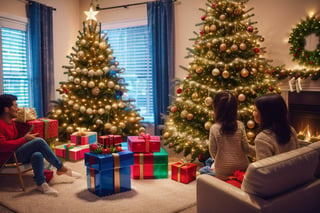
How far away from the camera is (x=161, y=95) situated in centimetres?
560

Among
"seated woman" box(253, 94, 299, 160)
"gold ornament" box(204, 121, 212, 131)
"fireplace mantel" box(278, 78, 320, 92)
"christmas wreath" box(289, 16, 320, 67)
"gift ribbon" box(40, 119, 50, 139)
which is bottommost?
"gift ribbon" box(40, 119, 50, 139)

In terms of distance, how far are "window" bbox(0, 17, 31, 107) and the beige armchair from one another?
14.8ft

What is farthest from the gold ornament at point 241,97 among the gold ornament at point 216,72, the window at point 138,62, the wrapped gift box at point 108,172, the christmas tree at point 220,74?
the window at point 138,62

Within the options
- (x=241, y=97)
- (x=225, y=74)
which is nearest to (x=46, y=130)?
(x=225, y=74)

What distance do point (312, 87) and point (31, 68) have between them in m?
4.93

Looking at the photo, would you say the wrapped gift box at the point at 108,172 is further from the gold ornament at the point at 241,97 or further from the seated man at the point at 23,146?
the gold ornament at the point at 241,97

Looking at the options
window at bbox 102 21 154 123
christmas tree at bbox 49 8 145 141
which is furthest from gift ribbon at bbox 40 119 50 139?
window at bbox 102 21 154 123

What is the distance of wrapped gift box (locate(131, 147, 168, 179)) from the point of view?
11.1ft

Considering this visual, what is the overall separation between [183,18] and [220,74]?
2138 millimetres

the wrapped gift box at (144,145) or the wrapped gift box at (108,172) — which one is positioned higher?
the wrapped gift box at (144,145)

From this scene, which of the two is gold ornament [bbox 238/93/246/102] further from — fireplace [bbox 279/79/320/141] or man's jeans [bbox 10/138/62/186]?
man's jeans [bbox 10/138/62/186]

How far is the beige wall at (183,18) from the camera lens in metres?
4.37

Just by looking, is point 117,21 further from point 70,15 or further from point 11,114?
point 11,114

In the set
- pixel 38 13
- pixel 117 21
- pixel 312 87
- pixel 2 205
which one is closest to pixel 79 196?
pixel 2 205
